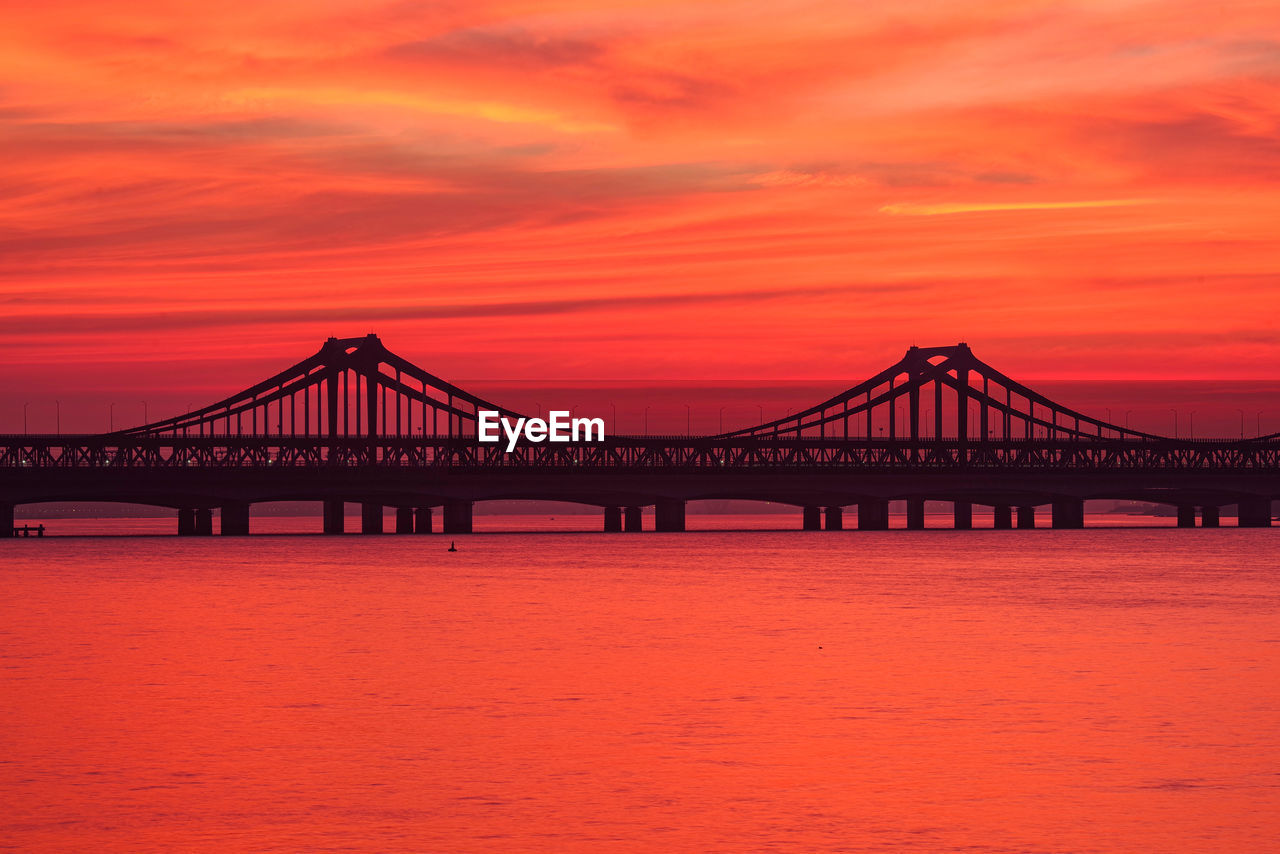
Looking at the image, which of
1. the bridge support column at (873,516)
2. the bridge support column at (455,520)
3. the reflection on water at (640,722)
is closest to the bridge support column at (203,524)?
the bridge support column at (455,520)

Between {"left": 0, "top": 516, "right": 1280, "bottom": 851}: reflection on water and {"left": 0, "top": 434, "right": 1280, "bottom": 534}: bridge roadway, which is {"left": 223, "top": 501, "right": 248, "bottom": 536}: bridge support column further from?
{"left": 0, "top": 516, "right": 1280, "bottom": 851}: reflection on water

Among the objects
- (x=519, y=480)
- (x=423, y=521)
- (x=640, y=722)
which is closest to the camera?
(x=640, y=722)

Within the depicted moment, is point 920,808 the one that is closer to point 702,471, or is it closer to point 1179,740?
point 1179,740

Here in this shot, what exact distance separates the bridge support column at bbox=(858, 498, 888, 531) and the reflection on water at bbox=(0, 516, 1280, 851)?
116682mm

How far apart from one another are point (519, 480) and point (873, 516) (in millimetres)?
46880

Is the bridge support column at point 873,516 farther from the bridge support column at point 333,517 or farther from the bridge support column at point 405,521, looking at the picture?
the bridge support column at point 333,517

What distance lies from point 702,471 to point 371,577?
79.3 m

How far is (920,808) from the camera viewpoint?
22797 mm

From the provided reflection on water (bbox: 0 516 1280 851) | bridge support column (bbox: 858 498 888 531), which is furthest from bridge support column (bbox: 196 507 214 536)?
reflection on water (bbox: 0 516 1280 851)

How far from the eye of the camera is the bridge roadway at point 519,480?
14750cm

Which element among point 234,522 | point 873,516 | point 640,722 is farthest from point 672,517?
point 640,722

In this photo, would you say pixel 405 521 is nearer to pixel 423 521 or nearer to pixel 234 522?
pixel 423 521

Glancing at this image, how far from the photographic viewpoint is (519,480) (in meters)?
157

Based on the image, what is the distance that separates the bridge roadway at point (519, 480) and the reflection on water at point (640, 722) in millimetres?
77014
